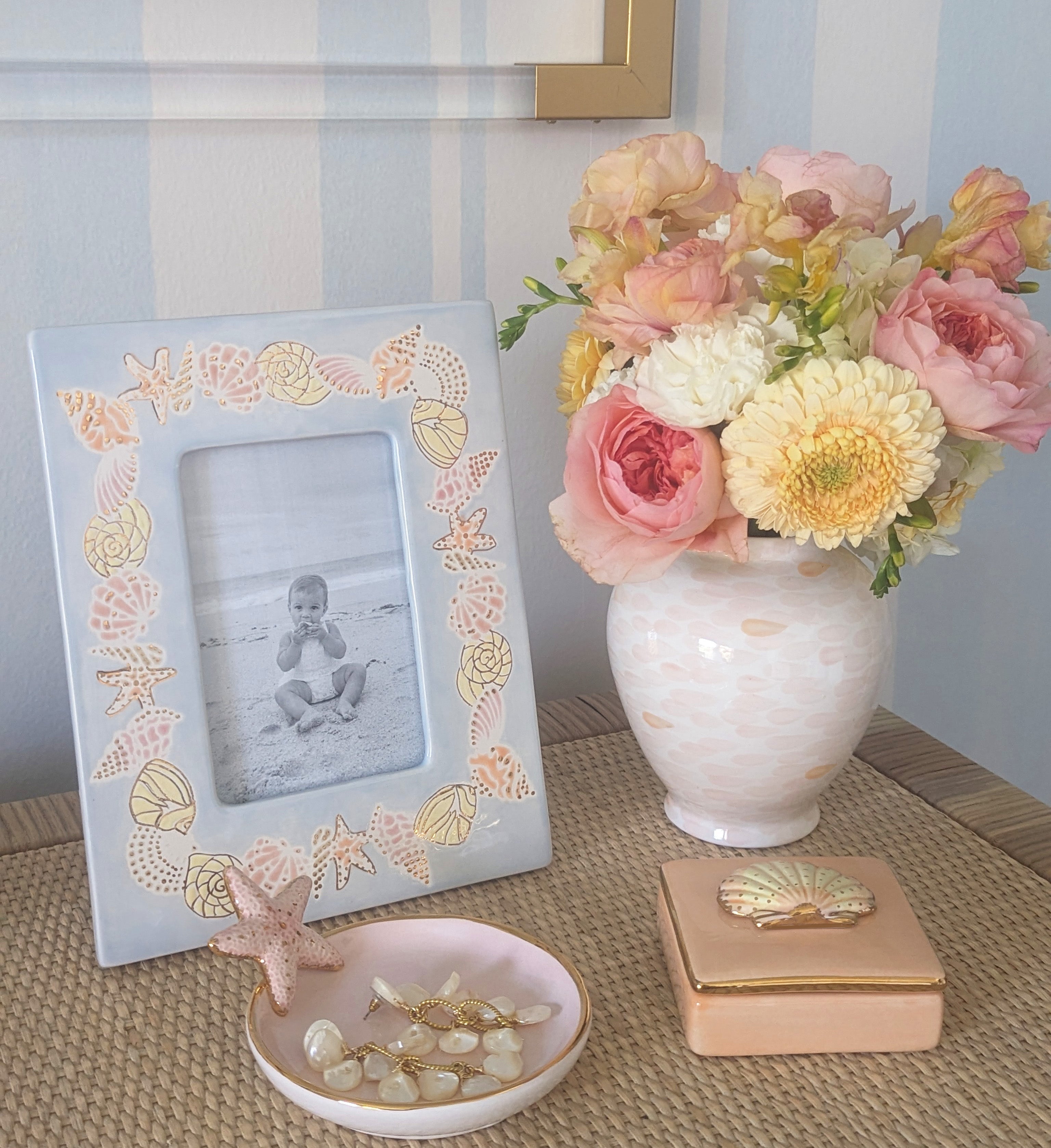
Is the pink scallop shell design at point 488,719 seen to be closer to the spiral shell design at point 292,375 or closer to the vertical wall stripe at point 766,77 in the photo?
the spiral shell design at point 292,375

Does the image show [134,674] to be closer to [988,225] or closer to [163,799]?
[163,799]

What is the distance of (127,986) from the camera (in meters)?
0.59

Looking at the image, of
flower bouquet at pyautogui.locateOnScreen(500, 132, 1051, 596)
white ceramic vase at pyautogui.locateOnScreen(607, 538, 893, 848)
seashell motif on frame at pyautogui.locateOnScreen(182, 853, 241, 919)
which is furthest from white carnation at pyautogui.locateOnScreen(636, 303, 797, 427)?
seashell motif on frame at pyautogui.locateOnScreen(182, 853, 241, 919)

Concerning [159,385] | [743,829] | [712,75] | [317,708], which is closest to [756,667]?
[743,829]

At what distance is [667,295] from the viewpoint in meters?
0.59

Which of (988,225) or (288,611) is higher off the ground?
(988,225)

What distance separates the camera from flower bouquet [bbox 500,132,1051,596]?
570 millimetres

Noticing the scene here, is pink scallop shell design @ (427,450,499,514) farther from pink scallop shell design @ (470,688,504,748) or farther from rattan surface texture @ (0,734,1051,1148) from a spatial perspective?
rattan surface texture @ (0,734,1051,1148)

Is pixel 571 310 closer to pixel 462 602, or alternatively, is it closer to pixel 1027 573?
pixel 462 602

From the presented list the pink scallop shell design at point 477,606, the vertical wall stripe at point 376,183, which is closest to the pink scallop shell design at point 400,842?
the pink scallop shell design at point 477,606

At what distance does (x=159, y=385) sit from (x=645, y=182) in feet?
0.87

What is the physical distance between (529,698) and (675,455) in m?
0.18

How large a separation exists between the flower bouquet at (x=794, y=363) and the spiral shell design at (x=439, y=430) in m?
0.08

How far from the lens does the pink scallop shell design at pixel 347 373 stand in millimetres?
636
